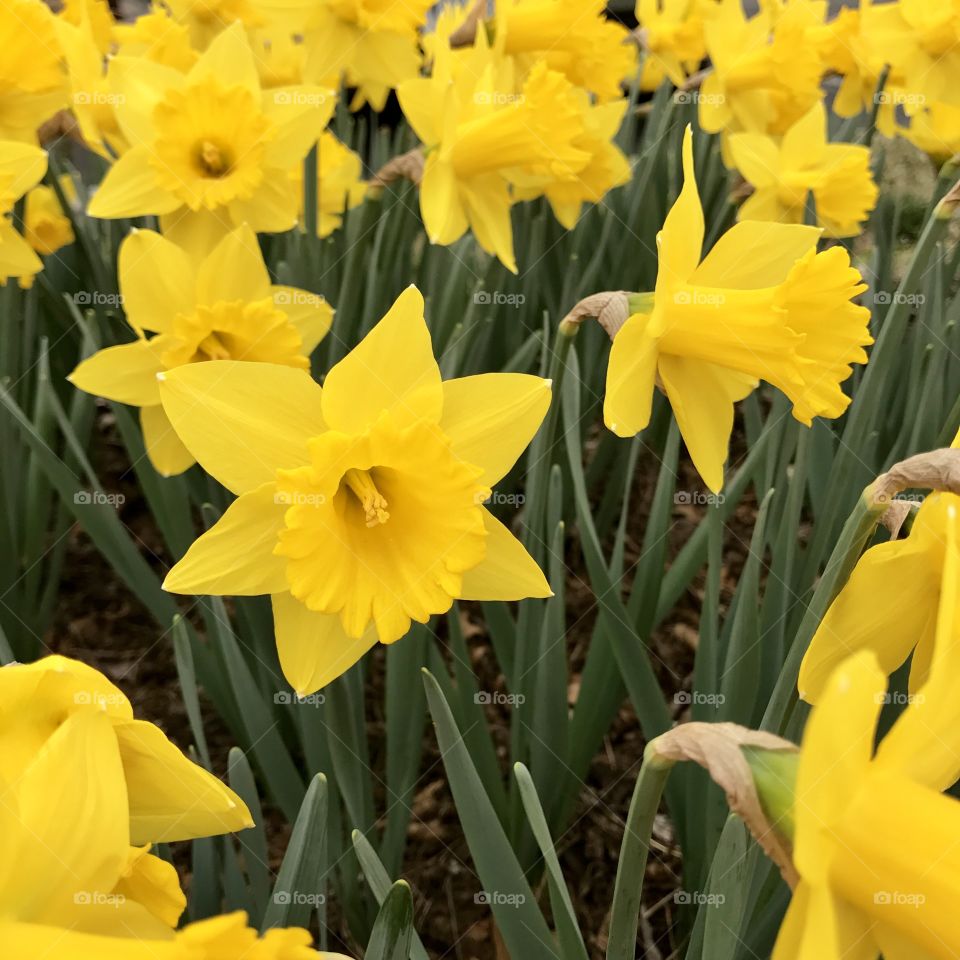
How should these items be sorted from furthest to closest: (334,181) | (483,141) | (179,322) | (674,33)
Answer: (674,33) → (334,181) → (483,141) → (179,322)

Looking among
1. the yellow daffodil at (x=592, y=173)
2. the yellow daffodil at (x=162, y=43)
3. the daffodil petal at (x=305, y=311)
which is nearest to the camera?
the daffodil petal at (x=305, y=311)

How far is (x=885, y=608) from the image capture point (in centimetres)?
81

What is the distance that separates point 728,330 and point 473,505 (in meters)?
0.37

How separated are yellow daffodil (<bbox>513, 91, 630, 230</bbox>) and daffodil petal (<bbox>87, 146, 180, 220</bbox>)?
781mm

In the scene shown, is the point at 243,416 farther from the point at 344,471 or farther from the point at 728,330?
the point at 728,330

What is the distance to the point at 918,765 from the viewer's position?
0.55 metres

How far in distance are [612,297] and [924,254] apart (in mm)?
463

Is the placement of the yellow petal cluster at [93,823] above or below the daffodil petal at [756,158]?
below

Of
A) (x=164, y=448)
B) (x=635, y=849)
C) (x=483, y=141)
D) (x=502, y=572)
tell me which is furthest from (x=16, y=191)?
(x=635, y=849)

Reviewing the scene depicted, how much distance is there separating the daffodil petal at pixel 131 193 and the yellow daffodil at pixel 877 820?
→ 1.65m

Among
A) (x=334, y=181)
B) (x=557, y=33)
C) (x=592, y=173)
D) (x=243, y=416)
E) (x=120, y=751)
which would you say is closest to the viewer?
(x=120, y=751)

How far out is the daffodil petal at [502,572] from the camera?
3.30 ft

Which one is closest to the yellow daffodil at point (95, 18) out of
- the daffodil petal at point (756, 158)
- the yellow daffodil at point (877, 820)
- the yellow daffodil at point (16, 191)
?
the yellow daffodil at point (16, 191)

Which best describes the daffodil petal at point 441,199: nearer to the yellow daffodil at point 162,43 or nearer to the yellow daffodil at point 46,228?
the yellow daffodil at point 162,43
